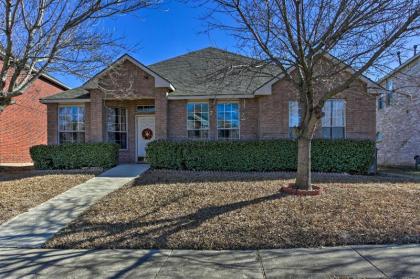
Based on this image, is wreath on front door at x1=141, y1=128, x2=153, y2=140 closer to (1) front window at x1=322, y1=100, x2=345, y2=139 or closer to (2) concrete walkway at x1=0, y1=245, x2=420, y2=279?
(1) front window at x1=322, y1=100, x2=345, y2=139

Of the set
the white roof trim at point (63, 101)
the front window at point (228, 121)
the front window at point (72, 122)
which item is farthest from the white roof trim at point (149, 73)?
the front window at point (228, 121)

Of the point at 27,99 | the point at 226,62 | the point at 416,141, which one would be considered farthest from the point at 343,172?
the point at 27,99

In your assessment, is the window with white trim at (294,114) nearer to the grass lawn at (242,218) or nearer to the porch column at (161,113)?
the grass lawn at (242,218)

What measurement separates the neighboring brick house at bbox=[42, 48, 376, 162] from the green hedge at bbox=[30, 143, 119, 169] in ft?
2.52

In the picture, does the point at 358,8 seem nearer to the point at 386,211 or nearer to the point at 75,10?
the point at 386,211

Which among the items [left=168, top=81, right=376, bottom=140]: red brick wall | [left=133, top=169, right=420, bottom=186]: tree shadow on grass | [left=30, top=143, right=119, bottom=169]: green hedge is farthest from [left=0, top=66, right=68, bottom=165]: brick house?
[left=168, top=81, right=376, bottom=140]: red brick wall

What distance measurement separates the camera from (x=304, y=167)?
24.7ft

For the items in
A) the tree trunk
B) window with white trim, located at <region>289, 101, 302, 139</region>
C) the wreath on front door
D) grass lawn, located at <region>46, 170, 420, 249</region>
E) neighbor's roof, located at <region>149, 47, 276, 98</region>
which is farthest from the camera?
the wreath on front door

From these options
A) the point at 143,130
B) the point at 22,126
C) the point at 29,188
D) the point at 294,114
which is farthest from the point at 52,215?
the point at 22,126

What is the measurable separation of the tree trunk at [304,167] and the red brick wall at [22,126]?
1615 centimetres

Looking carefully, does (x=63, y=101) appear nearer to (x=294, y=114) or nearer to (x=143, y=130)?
(x=143, y=130)

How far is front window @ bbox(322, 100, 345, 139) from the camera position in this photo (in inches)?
499

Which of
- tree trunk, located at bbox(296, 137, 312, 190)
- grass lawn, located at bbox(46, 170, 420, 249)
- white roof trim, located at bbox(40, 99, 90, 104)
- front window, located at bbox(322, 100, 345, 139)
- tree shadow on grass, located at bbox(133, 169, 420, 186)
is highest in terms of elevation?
white roof trim, located at bbox(40, 99, 90, 104)

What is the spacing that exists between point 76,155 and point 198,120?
18.6 ft
